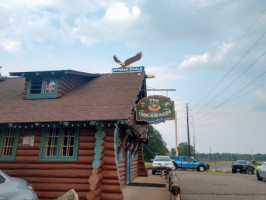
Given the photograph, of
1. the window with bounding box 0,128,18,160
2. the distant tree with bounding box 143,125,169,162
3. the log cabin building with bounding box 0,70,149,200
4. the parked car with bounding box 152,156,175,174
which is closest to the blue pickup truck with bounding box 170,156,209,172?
the parked car with bounding box 152,156,175,174

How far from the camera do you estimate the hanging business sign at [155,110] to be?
9.70m

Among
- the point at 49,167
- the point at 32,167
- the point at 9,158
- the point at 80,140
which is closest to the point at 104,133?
the point at 80,140

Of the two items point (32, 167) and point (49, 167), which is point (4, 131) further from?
point (49, 167)

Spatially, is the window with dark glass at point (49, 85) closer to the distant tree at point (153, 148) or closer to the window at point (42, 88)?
the window at point (42, 88)

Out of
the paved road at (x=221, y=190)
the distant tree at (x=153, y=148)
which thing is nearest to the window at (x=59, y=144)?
the paved road at (x=221, y=190)

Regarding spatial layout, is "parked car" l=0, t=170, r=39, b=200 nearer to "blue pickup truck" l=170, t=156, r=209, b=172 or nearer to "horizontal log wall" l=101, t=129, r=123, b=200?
"horizontal log wall" l=101, t=129, r=123, b=200

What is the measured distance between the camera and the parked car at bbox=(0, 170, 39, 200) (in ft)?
15.0

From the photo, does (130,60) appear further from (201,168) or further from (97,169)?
(201,168)

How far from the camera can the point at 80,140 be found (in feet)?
27.1

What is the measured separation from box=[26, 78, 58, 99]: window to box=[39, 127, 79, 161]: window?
2.54m

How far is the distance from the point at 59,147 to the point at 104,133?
6.60 feet

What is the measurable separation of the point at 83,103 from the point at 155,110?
3.43 m

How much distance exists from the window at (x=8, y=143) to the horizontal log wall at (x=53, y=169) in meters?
0.21

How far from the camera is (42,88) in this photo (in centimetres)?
1077
